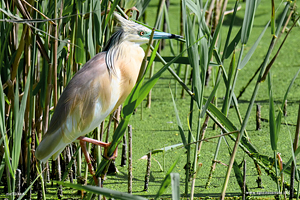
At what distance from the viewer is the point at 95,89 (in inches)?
56.5

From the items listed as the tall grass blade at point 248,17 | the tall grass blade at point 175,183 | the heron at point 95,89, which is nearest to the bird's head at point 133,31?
the heron at point 95,89

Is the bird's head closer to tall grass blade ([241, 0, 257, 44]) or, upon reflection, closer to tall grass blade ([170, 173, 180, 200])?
tall grass blade ([241, 0, 257, 44])

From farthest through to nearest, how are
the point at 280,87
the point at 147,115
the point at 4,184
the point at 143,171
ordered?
1. the point at 280,87
2. the point at 147,115
3. the point at 143,171
4. the point at 4,184

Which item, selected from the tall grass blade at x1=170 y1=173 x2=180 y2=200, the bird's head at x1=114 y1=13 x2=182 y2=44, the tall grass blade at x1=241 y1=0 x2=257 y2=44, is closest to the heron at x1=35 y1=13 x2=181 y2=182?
the bird's head at x1=114 y1=13 x2=182 y2=44

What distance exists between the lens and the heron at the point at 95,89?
1397 millimetres

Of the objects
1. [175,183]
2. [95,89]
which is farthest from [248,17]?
[95,89]

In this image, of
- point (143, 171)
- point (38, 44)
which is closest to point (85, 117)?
point (38, 44)

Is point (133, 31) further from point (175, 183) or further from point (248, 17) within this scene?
point (175, 183)

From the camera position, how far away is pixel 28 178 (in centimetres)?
161

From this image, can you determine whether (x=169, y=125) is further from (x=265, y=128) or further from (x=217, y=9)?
(x=217, y=9)

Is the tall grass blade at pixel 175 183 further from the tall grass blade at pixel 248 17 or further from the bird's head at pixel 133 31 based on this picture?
the bird's head at pixel 133 31

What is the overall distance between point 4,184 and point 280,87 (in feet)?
6.14

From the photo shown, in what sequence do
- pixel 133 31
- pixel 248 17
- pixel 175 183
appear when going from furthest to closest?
1. pixel 133 31
2. pixel 248 17
3. pixel 175 183

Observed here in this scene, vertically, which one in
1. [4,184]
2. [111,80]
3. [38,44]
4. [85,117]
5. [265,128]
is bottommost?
[4,184]
